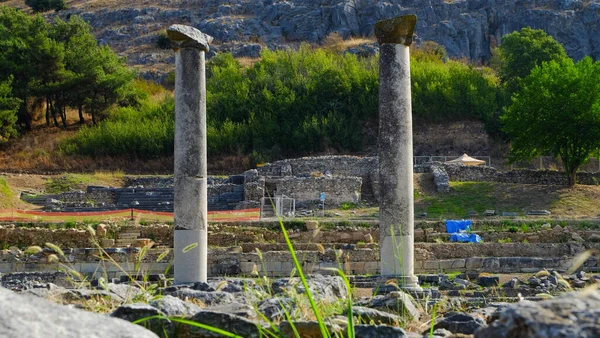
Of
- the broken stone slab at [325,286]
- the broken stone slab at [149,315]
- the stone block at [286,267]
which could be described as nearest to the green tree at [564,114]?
the stone block at [286,267]

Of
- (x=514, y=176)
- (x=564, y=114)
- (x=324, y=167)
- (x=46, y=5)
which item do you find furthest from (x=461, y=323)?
(x=46, y=5)

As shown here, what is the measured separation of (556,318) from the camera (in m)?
4.20

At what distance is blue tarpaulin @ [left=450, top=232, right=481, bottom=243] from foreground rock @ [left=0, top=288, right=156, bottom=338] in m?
21.3

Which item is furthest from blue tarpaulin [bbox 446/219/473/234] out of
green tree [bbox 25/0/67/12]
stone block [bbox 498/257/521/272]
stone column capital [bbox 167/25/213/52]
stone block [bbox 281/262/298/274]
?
green tree [bbox 25/0/67/12]

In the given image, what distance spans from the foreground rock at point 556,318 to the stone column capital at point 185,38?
11867 mm

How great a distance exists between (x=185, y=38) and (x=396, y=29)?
140 inches

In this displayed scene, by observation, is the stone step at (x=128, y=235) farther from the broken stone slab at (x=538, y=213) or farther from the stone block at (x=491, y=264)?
the broken stone slab at (x=538, y=213)

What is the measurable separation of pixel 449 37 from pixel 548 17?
337 inches

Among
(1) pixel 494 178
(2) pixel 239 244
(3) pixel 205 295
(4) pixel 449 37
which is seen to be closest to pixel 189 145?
(3) pixel 205 295

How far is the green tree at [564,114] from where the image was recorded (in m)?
36.5

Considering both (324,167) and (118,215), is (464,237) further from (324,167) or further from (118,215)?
(324,167)

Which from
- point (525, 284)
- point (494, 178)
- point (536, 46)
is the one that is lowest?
point (525, 284)

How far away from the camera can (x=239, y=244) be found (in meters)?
25.4

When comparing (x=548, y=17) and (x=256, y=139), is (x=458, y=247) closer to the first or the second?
(x=256, y=139)
